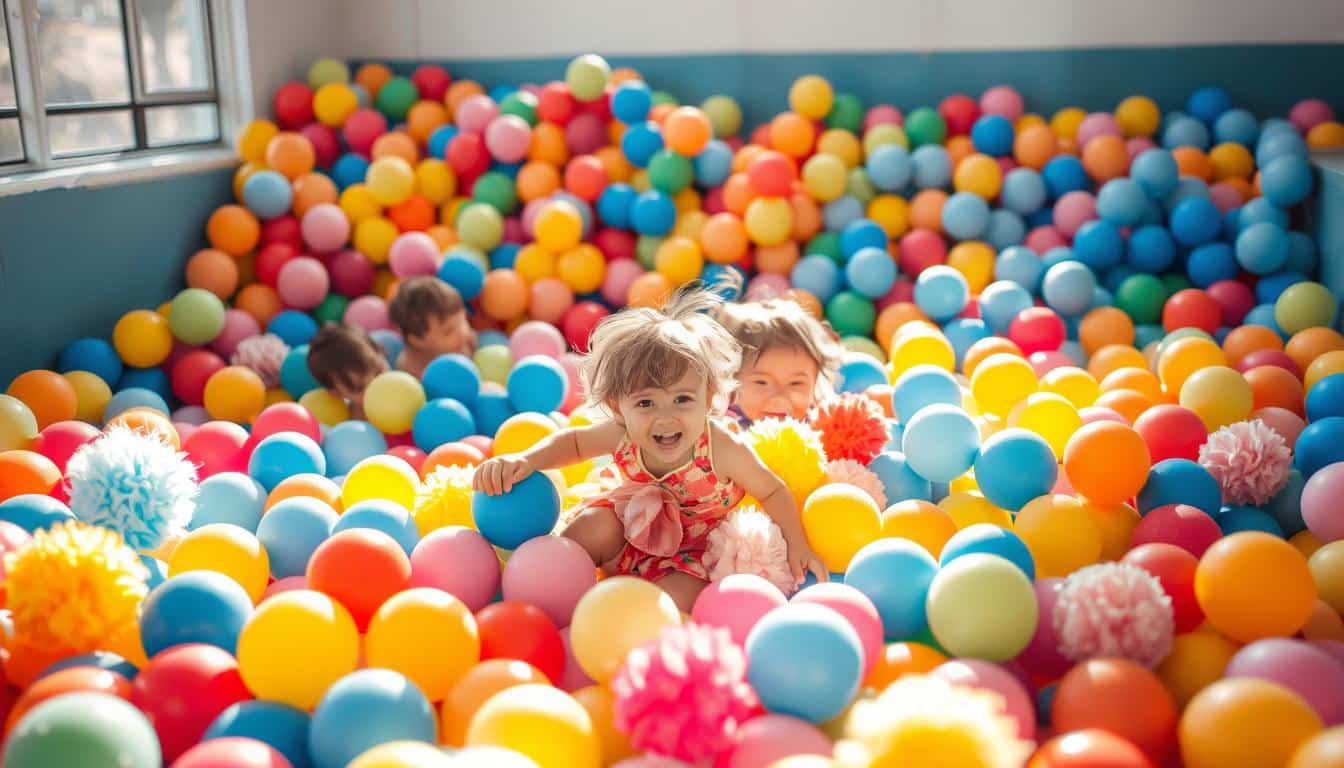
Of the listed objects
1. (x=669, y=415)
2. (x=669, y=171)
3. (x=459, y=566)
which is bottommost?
(x=459, y=566)

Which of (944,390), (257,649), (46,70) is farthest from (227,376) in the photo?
(944,390)

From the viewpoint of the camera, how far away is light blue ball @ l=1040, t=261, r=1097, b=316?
339 cm

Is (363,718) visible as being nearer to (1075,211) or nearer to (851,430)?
(851,430)

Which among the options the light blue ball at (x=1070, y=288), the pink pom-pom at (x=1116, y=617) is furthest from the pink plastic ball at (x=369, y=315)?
the pink pom-pom at (x=1116, y=617)

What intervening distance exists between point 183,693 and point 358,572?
14.4 inches

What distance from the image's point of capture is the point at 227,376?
309 cm

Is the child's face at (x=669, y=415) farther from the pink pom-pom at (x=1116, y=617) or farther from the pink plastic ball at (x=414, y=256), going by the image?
the pink plastic ball at (x=414, y=256)

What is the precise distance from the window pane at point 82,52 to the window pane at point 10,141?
143mm

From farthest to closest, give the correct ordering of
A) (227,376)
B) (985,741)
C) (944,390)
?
(227,376)
(944,390)
(985,741)

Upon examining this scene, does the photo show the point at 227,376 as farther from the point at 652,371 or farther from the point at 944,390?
the point at 944,390

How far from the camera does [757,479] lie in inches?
86.0

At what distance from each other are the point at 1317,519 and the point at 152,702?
→ 77.3 inches

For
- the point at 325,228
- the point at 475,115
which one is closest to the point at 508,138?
the point at 475,115

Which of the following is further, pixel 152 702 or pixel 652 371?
pixel 652 371
